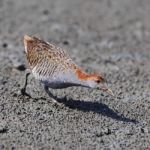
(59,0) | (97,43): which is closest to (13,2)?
(59,0)

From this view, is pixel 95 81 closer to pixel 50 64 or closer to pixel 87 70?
pixel 50 64

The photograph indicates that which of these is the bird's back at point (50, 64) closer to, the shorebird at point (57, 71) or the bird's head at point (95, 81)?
the shorebird at point (57, 71)

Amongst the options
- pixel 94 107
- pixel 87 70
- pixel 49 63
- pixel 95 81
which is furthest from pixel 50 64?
pixel 87 70

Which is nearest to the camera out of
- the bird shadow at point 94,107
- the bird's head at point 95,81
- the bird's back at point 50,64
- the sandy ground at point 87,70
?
the sandy ground at point 87,70

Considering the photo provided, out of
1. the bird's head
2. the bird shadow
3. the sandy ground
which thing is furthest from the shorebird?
the sandy ground

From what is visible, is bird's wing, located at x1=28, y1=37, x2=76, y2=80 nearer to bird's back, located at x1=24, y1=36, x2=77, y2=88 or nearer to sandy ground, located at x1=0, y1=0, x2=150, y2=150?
bird's back, located at x1=24, y1=36, x2=77, y2=88

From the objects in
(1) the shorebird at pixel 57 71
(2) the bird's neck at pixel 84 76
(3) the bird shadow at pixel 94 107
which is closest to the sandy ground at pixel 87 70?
(3) the bird shadow at pixel 94 107

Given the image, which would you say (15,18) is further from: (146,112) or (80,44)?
(146,112)

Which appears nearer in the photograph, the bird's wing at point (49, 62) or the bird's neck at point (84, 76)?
the bird's neck at point (84, 76)
